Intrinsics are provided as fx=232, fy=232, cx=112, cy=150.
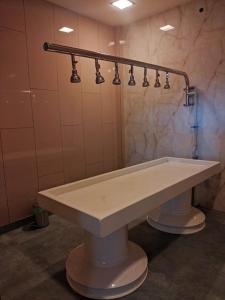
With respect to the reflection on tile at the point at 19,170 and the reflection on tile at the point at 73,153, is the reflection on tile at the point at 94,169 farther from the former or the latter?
the reflection on tile at the point at 19,170

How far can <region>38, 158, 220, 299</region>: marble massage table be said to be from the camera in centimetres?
140

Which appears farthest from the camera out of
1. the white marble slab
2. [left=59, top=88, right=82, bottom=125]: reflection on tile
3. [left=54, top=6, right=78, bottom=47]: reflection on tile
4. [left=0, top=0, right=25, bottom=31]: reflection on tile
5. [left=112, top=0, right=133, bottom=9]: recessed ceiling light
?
[left=59, top=88, right=82, bottom=125]: reflection on tile

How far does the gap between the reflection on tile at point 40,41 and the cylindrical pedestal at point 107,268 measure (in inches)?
71.6

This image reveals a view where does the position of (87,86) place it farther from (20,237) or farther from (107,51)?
(20,237)

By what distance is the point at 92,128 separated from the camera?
3270 millimetres

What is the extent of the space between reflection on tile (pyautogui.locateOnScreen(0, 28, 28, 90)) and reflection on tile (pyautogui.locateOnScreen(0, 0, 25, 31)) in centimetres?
6

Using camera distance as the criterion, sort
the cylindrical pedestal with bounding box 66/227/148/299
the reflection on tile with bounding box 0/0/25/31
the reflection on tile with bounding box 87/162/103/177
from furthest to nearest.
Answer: the reflection on tile with bounding box 87/162/103/177 < the reflection on tile with bounding box 0/0/25/31 < the cylindrical pedestal with bounding box 66/227/148/299

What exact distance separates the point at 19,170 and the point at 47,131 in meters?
0.55

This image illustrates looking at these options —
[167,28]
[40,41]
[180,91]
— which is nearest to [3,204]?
[40,41]

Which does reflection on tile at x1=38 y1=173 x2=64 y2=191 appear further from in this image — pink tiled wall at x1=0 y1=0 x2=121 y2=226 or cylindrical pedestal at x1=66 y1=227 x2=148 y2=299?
cylindrical pedestal at x1=66 y1=227 x2=148 y2=299

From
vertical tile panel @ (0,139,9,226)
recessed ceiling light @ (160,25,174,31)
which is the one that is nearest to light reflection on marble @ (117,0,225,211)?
recessed ceiling light @ (160,25,174,31)

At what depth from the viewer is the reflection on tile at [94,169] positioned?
3.29 metres

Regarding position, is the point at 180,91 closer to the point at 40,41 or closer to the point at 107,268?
the point at 40,41

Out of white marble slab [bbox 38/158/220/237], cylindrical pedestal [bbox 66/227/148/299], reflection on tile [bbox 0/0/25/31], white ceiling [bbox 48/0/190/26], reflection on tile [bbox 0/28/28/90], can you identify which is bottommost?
cylindrical pedestal [bbox 66/227/148/299]
